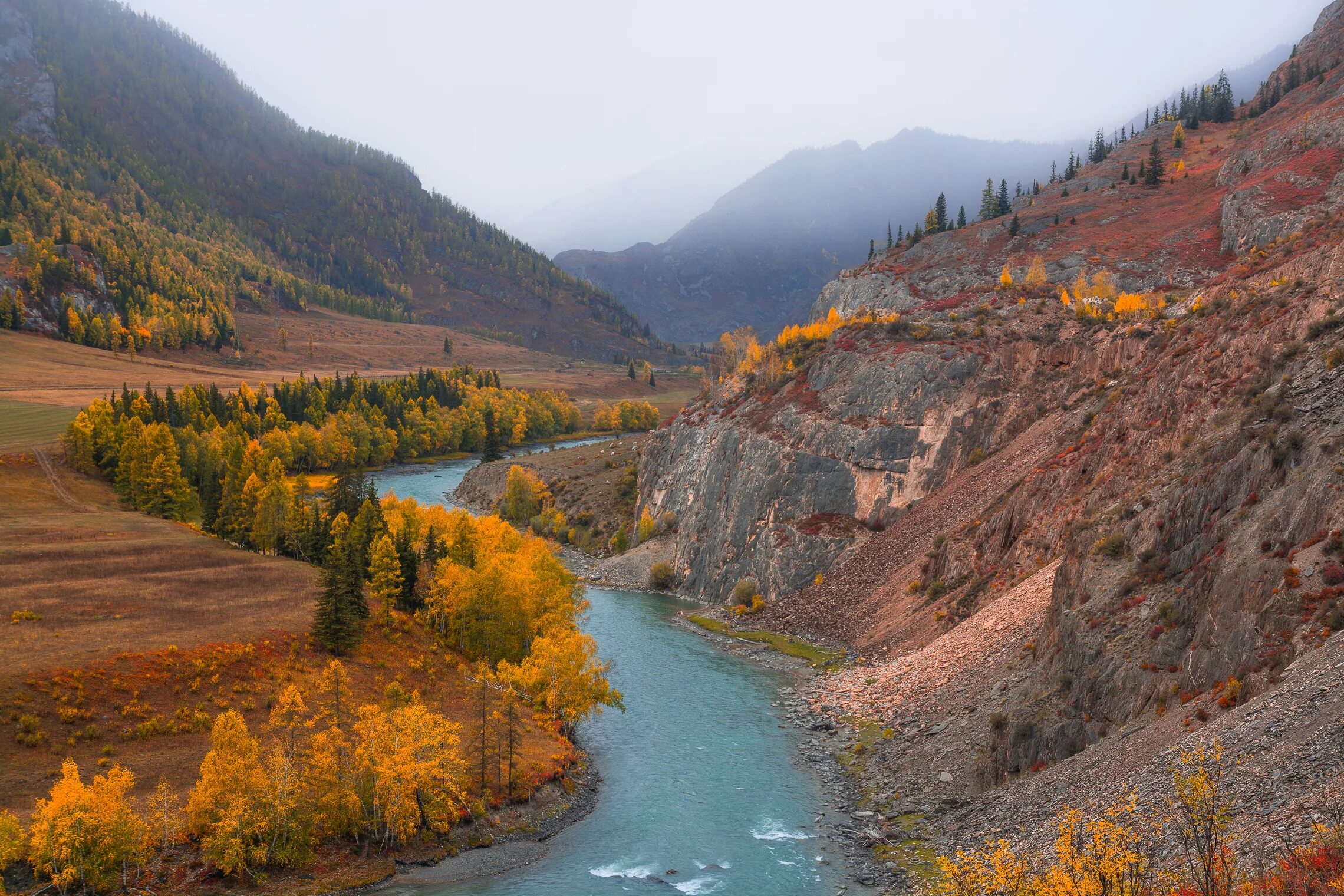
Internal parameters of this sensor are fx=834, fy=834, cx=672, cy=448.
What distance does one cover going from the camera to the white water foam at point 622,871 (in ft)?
128

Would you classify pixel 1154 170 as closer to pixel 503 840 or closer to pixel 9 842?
pixel 503 840

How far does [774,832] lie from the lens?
4241 centimetres

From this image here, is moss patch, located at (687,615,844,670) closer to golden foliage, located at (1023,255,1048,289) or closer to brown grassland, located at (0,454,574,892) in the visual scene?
brown grassland, located at (0,454,574,892)

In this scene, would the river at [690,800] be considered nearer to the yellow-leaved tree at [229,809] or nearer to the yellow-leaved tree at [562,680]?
the yellow-leaved tree at [562,680]

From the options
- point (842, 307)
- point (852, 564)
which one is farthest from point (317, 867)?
point (842, 307)

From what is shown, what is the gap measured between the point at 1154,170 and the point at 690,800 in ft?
490

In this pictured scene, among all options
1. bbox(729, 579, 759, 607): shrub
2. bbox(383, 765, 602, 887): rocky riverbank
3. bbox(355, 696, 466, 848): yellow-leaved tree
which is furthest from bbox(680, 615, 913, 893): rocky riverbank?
bbox(355, 696, 466, 848): yellow-leaved tree

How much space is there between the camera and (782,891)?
120 ft

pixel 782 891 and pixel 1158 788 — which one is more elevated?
pixel 1158 788

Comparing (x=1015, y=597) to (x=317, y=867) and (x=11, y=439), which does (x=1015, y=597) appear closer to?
(x=317, y=867)

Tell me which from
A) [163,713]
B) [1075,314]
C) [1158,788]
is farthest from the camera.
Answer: [1075,314]

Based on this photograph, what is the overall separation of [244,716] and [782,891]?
3232cm

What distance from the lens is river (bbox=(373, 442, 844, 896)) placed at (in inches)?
1513

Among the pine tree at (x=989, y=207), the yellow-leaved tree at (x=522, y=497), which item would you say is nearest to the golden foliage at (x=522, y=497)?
the yellow-leaved tree at (x=522, y=497)
